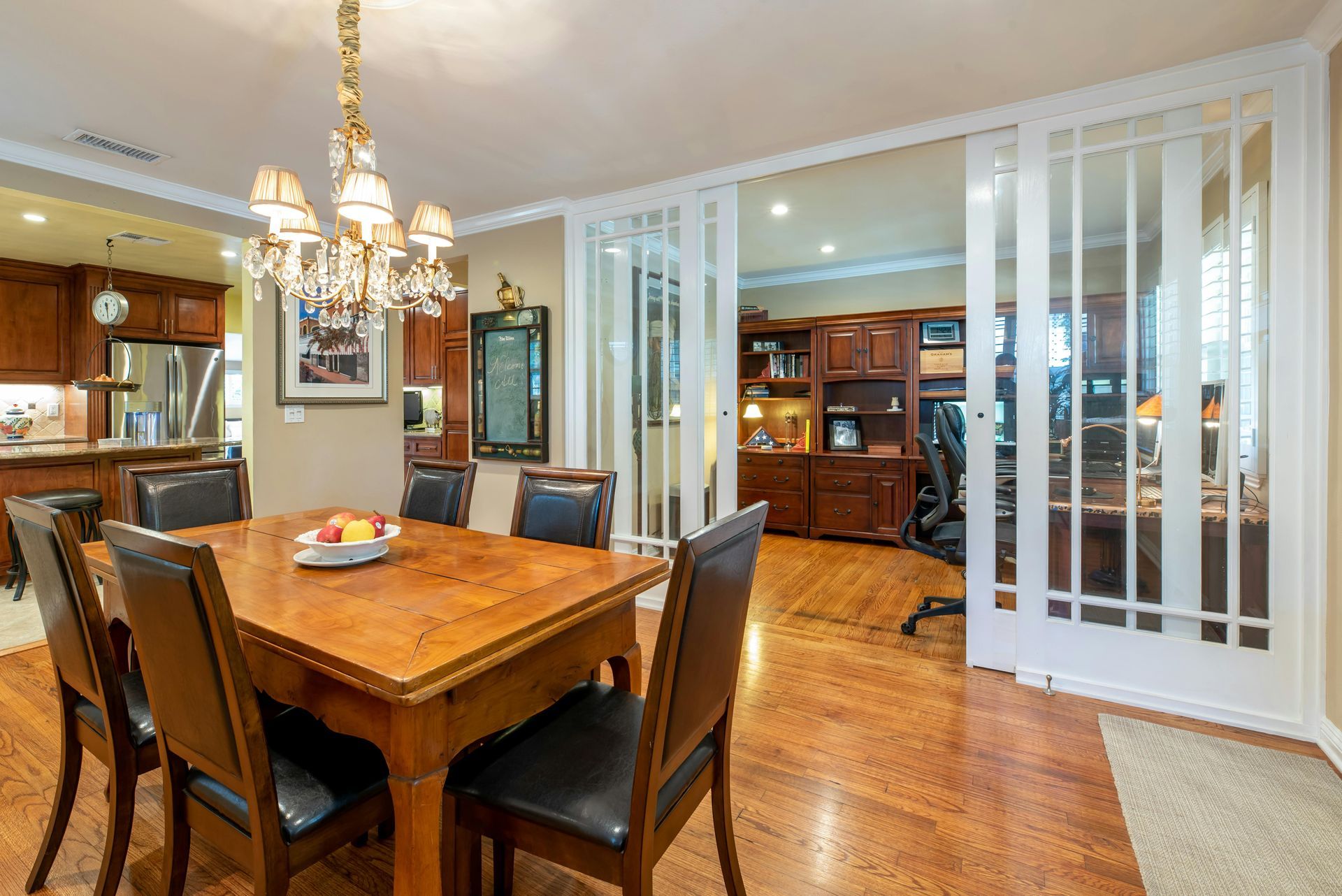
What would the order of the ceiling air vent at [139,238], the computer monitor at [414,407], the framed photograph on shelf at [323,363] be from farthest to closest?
the computer monitor at [414,407] → the ceiling air vent at [139,238] → the framed photograph on shelf at [323,363]

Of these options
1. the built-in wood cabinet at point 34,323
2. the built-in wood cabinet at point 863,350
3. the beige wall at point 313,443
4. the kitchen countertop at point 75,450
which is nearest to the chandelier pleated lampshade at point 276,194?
the beige wall at point 313,443

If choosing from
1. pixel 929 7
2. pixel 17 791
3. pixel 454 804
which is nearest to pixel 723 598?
pixel 454 804

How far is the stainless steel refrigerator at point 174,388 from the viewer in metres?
5.70

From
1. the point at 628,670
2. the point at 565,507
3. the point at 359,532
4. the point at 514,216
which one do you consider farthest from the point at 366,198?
the point at 514,216

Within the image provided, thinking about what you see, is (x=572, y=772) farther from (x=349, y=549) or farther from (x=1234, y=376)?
(x=1234, y=376)

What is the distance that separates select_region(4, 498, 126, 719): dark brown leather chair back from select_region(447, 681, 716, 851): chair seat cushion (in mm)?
789

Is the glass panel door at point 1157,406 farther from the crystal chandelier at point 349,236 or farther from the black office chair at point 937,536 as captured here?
the crystal chandelier at point 349,236

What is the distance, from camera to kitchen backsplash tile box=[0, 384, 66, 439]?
5.53m

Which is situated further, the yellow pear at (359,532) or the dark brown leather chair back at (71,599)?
the yellow pear at (359,532)

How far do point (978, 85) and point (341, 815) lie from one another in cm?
307

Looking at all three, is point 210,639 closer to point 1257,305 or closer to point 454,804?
point 454,804

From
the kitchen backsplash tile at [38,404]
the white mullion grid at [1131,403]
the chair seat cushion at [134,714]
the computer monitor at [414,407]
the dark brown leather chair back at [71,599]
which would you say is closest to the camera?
the dark brown leather chair back at [71,599]

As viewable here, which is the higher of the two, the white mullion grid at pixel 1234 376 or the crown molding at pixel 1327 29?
the crown molding at pixel 1327 29

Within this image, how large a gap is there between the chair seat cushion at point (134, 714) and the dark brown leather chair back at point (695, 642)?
43.6 inches
